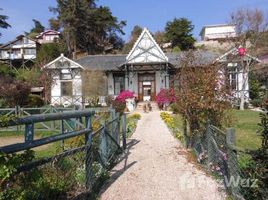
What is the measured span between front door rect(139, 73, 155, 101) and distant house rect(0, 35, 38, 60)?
→ 41.1 meters

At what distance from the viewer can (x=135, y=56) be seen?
3747cm

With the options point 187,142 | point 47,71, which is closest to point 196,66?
point 187,142

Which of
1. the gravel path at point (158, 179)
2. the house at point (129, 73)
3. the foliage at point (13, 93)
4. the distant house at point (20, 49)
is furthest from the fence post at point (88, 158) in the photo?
the distant house at point (20, 49)

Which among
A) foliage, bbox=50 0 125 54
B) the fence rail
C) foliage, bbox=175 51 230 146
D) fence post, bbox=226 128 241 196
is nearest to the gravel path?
the fence rail

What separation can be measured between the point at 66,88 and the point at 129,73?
7292 millimetres

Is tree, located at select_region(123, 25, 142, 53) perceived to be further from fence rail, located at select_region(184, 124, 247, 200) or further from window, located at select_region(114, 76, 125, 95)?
fence rail, located at select_region(184, 124, 247, 200)

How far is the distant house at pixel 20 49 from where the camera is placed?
243 ft

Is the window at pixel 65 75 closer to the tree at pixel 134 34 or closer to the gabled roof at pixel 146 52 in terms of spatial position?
the gabled roof at pixel 146 52

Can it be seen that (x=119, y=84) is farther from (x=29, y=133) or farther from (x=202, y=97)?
(x=29, y=133)

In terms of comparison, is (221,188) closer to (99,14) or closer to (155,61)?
(155,61)

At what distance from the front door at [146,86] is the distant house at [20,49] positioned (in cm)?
4111

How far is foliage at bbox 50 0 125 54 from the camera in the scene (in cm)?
6475

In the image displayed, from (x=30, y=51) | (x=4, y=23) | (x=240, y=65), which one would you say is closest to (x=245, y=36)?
(x=240, y=65)

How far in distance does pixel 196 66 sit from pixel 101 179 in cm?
483
